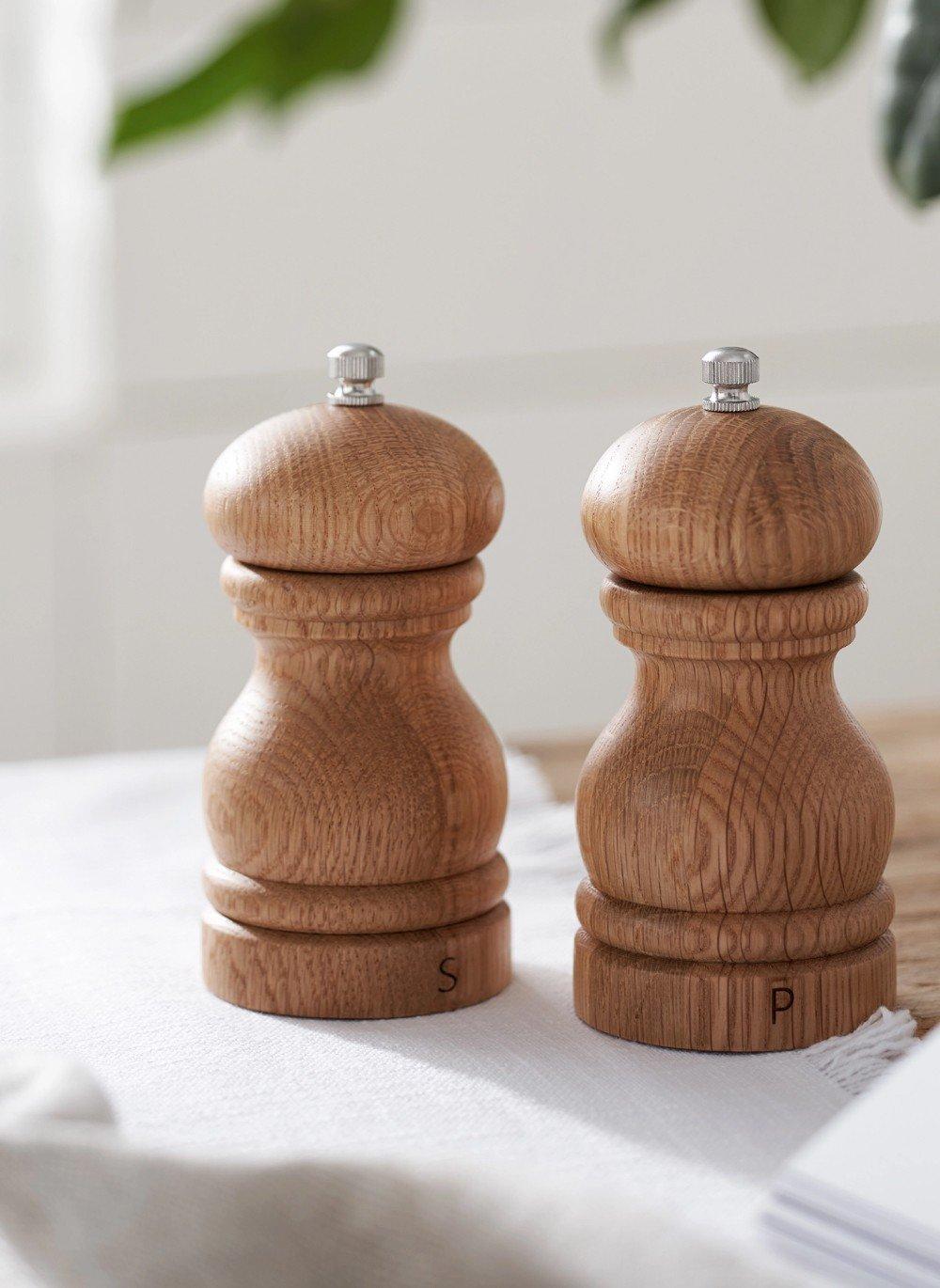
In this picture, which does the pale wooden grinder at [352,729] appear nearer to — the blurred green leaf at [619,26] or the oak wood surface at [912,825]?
the oak wood surface at [912,825]

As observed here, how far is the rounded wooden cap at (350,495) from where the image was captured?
0.54 meters

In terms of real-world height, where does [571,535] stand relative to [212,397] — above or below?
below

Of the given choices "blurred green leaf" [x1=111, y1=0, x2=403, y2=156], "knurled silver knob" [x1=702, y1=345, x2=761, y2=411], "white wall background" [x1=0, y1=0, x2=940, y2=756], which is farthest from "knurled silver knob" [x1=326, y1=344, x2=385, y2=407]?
"white wall background" [x1=0, y1=0, x2=940, y2=756]

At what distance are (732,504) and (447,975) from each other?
0.19 metres

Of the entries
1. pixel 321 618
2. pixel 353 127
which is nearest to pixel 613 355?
pixel 353 127

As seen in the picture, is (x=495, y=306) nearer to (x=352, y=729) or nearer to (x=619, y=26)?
(x=352, y=729)

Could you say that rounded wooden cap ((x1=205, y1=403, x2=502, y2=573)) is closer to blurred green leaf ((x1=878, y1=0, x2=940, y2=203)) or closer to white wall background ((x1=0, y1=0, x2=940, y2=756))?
blurred green leaf ((x1=878, y1=0, x2=940, y2=203))

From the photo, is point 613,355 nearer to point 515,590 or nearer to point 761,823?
point 515,590

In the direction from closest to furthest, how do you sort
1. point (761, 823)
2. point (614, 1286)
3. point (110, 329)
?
point (614, 1286) → point (761, 823) → point (110, 329)

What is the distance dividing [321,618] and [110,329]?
1261 millimetres

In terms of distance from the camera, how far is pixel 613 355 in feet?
5.93

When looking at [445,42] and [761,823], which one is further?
[445,42]

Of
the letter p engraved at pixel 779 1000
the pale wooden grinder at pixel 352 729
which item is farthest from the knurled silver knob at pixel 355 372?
the letter p engraved at pixel 779 1000

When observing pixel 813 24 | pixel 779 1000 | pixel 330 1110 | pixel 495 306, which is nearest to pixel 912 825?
pixel 779 1000
